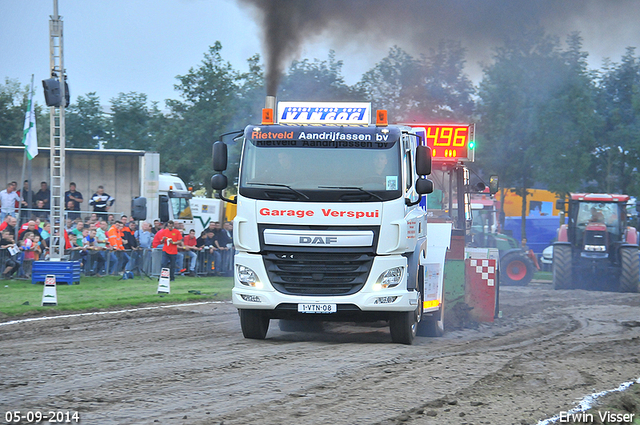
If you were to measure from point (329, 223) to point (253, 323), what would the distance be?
190 centimetres

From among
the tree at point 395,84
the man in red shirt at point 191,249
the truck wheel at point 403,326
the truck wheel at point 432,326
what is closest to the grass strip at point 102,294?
the man in red shirt at point 191,249

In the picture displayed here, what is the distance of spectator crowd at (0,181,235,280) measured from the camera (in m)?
19.9

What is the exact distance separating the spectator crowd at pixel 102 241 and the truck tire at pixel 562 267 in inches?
398

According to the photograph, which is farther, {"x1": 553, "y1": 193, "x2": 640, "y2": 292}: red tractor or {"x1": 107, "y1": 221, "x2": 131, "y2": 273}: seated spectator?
{"x1": 553, "y1": 193, "x2": 640, "y2": 292}: red tractor

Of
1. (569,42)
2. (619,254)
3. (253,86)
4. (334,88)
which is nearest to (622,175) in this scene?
(569,42)

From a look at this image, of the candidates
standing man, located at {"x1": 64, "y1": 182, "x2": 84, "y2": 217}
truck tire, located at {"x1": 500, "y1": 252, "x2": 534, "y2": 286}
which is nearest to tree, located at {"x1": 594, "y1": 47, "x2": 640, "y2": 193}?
truck tire, located at {"x1": 500, "y1": 252, "x2": 534, "y2": 286}

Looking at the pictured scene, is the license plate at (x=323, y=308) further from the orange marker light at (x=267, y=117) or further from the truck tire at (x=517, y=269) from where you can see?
the truck tire at (x=517, y=269)

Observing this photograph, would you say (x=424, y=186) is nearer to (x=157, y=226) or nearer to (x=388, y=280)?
(x=388, y=280)

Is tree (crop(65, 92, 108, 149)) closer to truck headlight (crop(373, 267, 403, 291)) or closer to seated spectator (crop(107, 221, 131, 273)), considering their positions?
seated spectator (crop(107, 221, 131, 273))

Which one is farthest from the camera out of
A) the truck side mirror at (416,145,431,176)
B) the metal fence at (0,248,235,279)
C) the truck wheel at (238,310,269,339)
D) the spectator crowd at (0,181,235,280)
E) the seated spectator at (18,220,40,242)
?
the seated spectator at (18,220,40,242)

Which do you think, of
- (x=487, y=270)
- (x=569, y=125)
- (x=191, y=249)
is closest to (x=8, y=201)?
(x=191, y=249)

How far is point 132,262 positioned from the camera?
22.2 metres

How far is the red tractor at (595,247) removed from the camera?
24.0m

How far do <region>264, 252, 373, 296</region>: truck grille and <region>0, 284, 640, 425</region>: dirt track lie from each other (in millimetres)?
764
